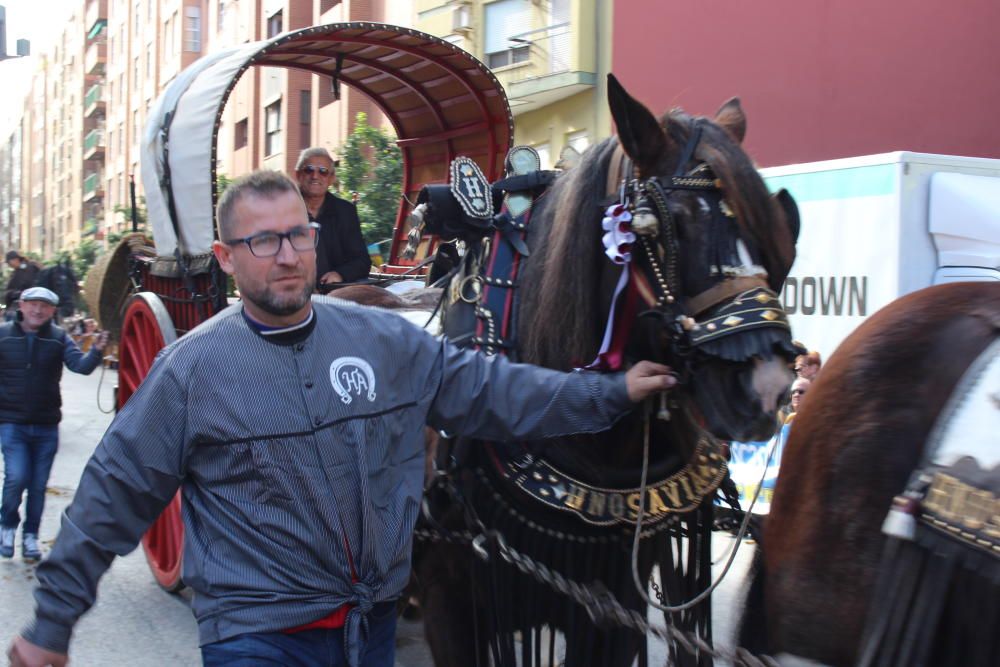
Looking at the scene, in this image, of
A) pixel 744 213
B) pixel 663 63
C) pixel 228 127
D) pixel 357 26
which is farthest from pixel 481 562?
pixel 228 127

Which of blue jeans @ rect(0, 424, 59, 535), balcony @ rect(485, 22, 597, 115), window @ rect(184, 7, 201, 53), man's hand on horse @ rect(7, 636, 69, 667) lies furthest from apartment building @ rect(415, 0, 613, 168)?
window @ rect(184, 7, 201, 53)

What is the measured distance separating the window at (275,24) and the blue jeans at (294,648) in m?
26.5

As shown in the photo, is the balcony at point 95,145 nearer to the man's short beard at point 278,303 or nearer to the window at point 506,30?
the window at point 506,30

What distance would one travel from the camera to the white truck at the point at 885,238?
702 centimetres

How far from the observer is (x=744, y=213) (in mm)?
A: 2535

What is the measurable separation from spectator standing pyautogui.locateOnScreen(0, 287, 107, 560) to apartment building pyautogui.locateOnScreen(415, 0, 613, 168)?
31.4ft

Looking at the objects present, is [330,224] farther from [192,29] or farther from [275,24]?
[192,29]

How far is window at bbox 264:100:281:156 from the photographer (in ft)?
87.8

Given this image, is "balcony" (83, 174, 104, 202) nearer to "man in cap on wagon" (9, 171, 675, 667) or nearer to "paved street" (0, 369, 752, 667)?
"paved street" (0, 369, 752, 667)

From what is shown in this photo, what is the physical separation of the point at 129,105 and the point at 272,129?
76.6ft

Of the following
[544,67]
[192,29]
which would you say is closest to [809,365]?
[544,67]

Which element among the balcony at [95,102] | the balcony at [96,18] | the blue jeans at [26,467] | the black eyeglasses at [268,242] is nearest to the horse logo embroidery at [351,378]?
the black eyeglasses at [268,242]

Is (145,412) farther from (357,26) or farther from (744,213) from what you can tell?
(357,26)

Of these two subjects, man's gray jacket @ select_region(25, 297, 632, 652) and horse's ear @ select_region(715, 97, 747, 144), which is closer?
man's gray jacket @ select_region(25, 297, 632, 652)
